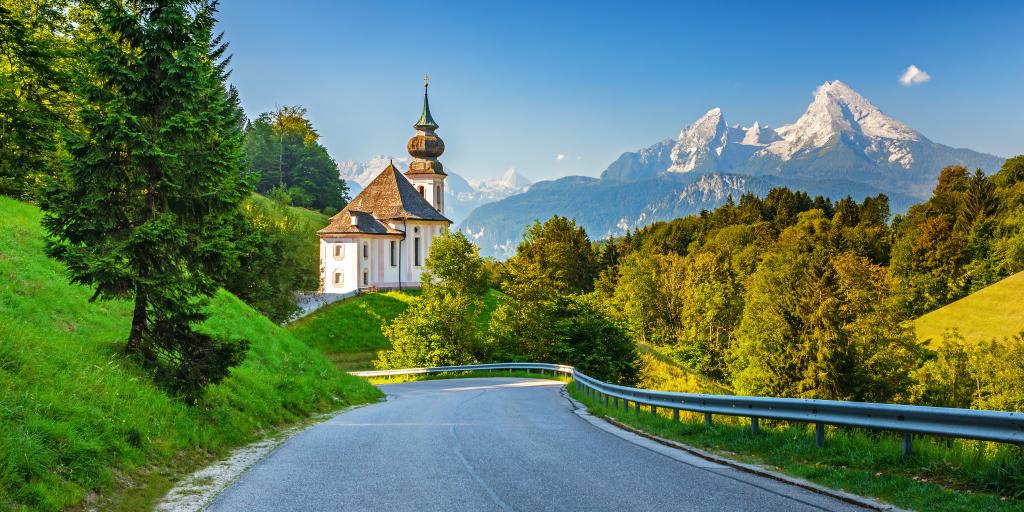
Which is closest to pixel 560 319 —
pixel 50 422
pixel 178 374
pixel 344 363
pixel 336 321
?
pixel 344 363

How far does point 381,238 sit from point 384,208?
5.92 m

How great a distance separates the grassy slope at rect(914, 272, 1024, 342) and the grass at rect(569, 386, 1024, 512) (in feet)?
219

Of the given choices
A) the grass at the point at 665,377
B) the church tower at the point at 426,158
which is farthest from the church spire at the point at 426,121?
the grass at the point at 665,377

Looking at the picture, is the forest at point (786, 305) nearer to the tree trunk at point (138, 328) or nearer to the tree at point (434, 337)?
the tree at point (434, 337)

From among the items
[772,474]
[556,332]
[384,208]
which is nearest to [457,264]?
[556,332]

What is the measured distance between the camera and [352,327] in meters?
64.4

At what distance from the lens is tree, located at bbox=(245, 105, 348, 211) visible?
118 meters

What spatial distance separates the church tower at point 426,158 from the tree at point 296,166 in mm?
29310

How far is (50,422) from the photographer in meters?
8.03

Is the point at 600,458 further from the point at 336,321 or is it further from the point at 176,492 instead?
the point at 336,321

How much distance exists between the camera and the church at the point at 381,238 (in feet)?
252

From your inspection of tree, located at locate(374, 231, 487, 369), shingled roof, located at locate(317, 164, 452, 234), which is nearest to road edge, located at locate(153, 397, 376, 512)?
tree, located at locate(374, 231, 487, 369)

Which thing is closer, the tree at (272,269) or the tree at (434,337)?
the tree at (272,269)

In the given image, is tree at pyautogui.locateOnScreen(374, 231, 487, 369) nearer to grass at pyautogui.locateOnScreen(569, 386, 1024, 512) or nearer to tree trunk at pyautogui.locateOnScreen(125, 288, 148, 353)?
tree trunk at pyautogui.locateOnScreen(125, 288, 148, 353)
